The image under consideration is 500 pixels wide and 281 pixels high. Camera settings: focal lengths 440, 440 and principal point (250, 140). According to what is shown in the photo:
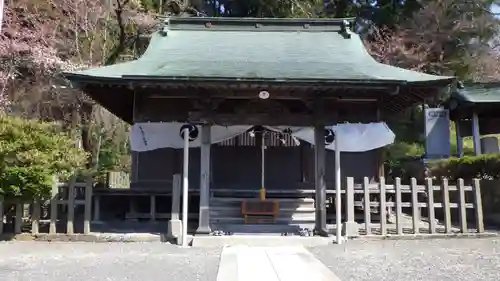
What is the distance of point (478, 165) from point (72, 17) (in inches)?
513

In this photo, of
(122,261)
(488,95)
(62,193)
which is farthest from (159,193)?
(488,95)

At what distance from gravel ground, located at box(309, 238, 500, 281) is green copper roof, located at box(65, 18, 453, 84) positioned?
286 centimetres

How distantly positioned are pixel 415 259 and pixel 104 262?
4400mm

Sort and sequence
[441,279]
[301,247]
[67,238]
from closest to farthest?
[441,279]
[301,247]
[67,238]

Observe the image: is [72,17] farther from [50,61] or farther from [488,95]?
[488,95]

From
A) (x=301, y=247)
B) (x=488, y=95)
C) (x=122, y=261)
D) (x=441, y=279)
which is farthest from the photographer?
(x=488, y=95)

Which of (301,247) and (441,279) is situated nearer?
(441,279)

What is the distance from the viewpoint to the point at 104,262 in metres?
6.14

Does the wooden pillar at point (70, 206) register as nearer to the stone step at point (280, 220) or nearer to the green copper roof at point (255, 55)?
the green copper roof at point (255, 55)

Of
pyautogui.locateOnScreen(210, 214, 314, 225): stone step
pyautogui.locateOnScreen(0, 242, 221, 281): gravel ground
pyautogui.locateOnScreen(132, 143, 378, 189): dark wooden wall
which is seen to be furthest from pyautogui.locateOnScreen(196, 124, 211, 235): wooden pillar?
pyautogui.locateOnScreen(132, 143, 378, 189): dark wooden wall

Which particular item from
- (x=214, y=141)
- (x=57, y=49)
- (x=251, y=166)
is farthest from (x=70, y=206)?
(x=57, y=49)

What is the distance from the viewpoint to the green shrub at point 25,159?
25.0 ft

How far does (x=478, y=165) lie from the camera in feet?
34.1

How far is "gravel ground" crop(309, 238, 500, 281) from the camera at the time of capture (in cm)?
519
